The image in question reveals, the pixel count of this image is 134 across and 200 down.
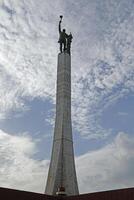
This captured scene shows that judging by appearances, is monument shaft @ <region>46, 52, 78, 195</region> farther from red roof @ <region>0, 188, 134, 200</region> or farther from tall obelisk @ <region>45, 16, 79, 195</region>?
red roof @ <region>0, 188, 134, 200</region>

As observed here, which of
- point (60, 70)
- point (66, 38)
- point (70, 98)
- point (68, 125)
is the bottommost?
point (68, 125)

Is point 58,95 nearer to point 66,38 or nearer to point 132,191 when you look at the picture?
point 66,38

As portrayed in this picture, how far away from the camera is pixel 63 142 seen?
126ft

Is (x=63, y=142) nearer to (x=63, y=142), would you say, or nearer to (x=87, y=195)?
(x=63, y=142)

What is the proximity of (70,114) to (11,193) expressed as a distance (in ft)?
50.7

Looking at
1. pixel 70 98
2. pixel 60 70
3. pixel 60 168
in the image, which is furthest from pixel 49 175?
pixel 60 70

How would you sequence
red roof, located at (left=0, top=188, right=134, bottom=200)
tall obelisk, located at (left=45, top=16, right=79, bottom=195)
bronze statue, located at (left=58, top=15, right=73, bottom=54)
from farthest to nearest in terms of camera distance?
bronze statue, located at (left=58, top=15, right=73, bottom=54) → tall obelisk, located at (left=45, top=16, right=79, bottom=195) → red roof, located at (left=0, top=188, right=134, bottom=200)

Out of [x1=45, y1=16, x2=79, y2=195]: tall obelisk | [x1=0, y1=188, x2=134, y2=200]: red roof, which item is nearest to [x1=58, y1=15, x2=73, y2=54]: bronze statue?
[x1=45, y1=16, x2=79, y2=195]: tall obelisk

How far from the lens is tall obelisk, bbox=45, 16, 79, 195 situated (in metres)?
37.0

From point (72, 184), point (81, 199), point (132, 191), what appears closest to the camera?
point (132, 191)

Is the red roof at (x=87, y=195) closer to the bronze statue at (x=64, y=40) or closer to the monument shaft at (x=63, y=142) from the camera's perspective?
the monument shaft at (x=63, y=142)

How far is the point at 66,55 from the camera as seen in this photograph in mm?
42250

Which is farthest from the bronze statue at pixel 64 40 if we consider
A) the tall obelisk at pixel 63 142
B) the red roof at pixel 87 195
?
the red roof at pixel 87 195

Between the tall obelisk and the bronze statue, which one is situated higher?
the bronze statue
